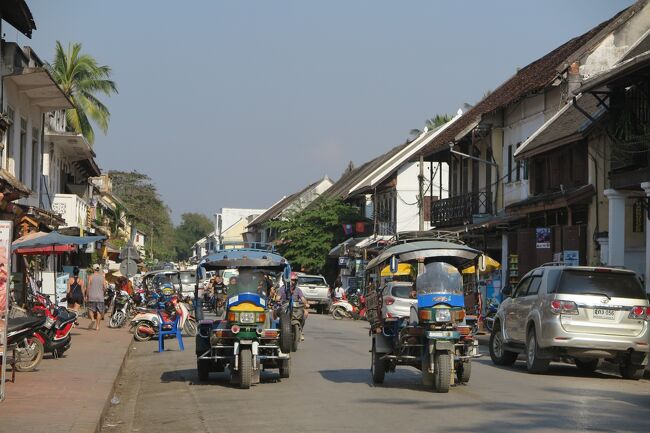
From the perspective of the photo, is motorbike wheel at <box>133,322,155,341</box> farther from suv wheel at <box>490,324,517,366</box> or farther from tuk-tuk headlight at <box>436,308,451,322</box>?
tuk-tuk headlight at <box>436,308,451,322</box>

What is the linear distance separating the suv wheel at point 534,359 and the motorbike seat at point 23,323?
27.7 ft

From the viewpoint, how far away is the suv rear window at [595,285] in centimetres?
1798

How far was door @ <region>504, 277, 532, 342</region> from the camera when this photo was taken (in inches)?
768

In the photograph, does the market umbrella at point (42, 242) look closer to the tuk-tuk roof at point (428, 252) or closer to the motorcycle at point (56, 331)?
the motorcycle at point (56, 331)

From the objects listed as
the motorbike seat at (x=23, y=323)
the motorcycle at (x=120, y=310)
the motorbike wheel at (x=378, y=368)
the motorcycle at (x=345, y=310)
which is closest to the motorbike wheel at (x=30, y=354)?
the motorbike seat at (x=23, y=323)

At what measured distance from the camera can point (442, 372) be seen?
1444 cm

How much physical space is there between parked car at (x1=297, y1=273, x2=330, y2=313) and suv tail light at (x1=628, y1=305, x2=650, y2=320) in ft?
101

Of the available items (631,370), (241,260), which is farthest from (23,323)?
(631,370)

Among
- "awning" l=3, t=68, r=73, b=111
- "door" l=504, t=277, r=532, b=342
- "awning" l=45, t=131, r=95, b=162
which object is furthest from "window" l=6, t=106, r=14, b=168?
"door" l=504, t=277, r=532, b=342

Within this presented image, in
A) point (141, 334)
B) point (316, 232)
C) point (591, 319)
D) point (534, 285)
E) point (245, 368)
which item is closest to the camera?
point (245, 368)

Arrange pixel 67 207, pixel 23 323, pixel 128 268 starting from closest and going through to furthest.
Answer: pixel 23 323 → pixel 128 268 → pixel 67 207

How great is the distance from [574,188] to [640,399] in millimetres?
17183

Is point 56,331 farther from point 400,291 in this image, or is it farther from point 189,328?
point 400,291

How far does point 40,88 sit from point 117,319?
7.78 meters
